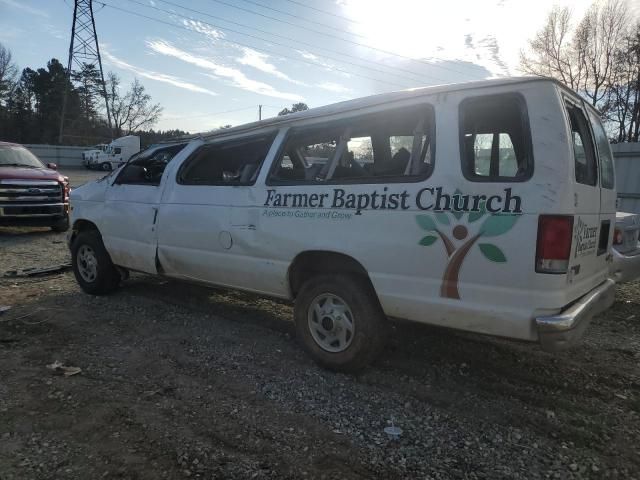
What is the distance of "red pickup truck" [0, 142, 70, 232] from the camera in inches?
390

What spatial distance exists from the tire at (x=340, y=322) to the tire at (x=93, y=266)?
10.1 feet

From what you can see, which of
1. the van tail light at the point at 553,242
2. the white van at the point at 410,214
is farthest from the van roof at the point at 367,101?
the van tail light at the point at 553,242

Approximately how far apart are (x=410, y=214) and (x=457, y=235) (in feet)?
1.16

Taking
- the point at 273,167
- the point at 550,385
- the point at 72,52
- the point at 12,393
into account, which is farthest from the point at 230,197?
the point at 72,52

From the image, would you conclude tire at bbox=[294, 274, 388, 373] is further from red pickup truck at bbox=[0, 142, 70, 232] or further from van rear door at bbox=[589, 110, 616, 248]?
red pickup truck at bbox=[0, 142, 70, 232]

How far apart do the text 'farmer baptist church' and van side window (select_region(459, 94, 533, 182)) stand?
0.45 ft

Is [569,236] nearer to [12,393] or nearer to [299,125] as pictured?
[299,125]

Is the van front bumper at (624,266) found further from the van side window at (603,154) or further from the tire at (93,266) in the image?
the tire at (93,266)

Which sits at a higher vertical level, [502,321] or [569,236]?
[569,236]

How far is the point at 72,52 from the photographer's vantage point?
143 feet

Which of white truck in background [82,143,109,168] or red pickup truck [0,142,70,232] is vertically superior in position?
white truck in background [82,143,109,168]

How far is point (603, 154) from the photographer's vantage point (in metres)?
3.79

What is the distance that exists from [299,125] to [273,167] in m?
0.43

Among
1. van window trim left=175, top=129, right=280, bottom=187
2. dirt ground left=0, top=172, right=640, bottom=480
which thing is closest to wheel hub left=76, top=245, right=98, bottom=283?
dirt ground left=0, top=172, right=640, bottom=480
